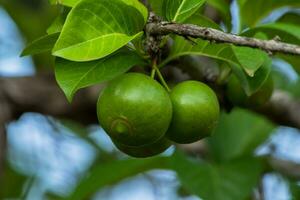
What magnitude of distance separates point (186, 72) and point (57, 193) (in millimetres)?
1462

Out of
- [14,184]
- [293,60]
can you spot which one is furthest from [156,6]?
[14,184]

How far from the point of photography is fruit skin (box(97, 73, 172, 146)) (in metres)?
1.17

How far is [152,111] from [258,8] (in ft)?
2.70

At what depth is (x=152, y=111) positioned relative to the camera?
1.17 metres

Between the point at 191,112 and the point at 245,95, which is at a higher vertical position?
the point at 191,112

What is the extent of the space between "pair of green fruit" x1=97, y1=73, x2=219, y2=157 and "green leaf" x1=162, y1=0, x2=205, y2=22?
0.43 ft

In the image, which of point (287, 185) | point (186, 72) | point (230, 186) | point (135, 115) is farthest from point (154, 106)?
point (287, 185)

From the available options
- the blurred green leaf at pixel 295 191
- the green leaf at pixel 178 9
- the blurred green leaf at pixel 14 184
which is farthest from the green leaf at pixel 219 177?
the blurred green leaf at pixel 14 184

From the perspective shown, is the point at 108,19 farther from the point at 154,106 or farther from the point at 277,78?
the point at 277,78

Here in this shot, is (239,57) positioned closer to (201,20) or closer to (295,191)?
(201,20)

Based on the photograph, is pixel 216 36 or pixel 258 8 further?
pixel 258 8

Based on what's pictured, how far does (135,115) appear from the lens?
1171 mm

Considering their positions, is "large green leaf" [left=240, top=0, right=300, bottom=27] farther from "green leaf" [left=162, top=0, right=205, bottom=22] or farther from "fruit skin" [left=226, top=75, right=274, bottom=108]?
"green leaf" [left=162, top=0, right=205, bottom=22]

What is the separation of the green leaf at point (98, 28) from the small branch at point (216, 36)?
1.8 inches
